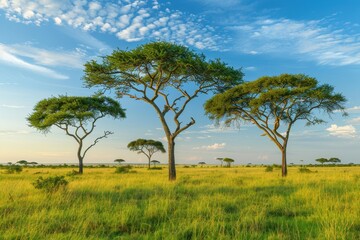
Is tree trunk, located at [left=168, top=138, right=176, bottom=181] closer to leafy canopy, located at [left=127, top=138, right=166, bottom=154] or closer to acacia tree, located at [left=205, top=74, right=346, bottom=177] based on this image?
acacia tree, located at [left=205, top=74, right=346, bottom=177]

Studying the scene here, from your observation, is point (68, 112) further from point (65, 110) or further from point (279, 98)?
point (279, 98)

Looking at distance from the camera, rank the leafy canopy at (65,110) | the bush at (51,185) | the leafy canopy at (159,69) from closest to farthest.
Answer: the bush at (51,185)
the leafy canopy at (159,69)
the leafy canopy at (65,110)

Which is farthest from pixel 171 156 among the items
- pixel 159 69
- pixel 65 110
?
pixel 65 110

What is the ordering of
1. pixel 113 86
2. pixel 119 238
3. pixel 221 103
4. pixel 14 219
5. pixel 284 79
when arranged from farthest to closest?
pixel 221 103 < pixel 284 79 < pixel 113 86 < pixel 14 219 < pixel 119 238

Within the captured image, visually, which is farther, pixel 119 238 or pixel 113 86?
pixel 113 86

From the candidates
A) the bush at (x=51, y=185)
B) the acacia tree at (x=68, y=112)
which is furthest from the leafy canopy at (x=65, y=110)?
the bush at (x=51, y=185)

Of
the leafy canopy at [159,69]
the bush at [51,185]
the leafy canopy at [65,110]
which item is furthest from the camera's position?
the leafy canopy at [65,110]

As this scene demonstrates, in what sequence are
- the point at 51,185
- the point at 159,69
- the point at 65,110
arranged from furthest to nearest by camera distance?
the point at 65,110, the point at 159,69, the point at 51,185

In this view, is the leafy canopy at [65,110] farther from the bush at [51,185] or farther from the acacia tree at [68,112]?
the bush at [51,185]

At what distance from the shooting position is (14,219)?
7.25m

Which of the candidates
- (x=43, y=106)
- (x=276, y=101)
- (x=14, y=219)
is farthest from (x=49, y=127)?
(x=14, y=219)

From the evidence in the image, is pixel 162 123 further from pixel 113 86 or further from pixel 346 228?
pixel 346 228

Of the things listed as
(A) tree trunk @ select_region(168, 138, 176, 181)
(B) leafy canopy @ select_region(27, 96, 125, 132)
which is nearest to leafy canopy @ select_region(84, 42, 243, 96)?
(A) tree trunk @ select_region(168, 138, 176, 181)

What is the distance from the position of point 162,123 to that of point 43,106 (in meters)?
20.6
